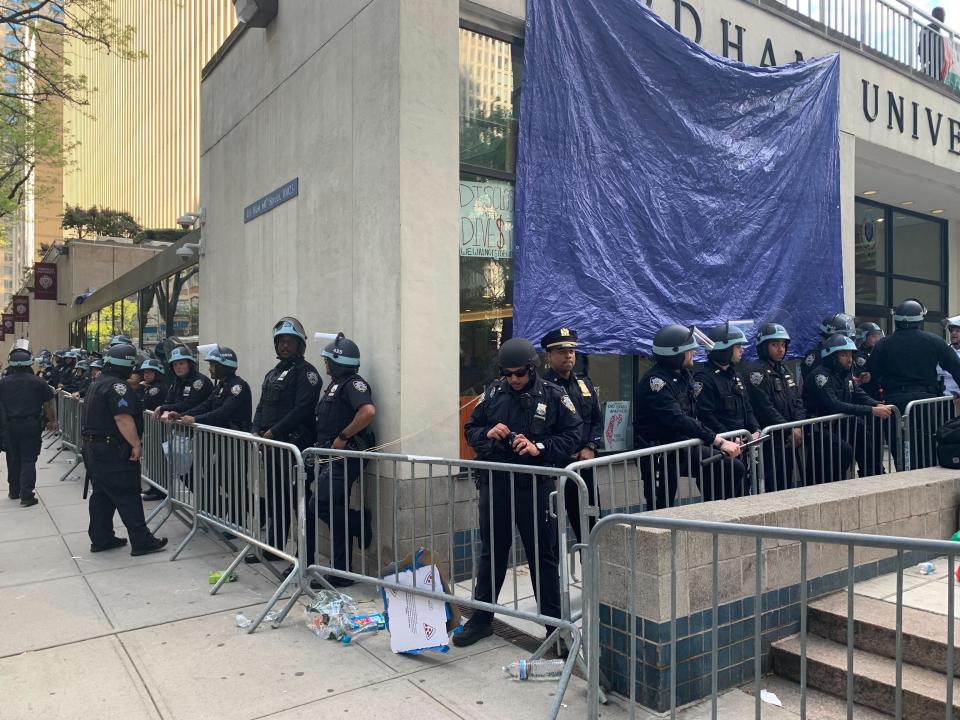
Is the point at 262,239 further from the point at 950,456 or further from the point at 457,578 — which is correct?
the point at 950,456

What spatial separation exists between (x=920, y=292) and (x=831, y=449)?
418 inches

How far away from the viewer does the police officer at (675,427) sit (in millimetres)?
5258

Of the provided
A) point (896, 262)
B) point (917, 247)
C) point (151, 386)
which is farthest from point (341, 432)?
point (917, 247)

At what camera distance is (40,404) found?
8.84 meters

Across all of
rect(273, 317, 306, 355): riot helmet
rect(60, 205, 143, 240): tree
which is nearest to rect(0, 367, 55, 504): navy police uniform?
rect(273, 317, 306, 355): riot helmet

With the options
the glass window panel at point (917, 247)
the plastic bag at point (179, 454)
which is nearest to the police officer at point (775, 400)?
the plastic bag at point (179, 454)

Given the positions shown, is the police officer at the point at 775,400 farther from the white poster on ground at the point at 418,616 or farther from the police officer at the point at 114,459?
the police officer at the point at 114,459

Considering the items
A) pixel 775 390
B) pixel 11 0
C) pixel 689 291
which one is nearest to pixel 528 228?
pixel 689 291

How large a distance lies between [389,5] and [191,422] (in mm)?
4137

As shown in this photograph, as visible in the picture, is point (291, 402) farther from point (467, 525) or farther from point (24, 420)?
point (24, 420)

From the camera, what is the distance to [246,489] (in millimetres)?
5598

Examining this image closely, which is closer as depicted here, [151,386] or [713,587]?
[713,587]

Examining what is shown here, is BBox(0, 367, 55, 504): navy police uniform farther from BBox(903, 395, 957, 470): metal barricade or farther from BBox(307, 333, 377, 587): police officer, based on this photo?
BBox(903, 395, 957, 470): metal barricade

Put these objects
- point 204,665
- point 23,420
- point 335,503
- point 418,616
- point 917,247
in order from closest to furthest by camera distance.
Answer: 1. point 204,665
2. point 418,616
3. point 335,503
4. point 23,420
5. point 917,247
